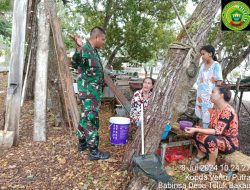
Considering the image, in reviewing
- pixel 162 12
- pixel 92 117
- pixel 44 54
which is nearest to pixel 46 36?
pixel 44 54

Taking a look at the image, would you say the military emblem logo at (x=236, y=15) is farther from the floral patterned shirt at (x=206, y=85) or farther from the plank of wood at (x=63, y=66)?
the plank of wood at (x=63, y=66)

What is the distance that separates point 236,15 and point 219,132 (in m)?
4.72

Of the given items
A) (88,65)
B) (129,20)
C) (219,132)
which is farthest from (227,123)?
(129,20)

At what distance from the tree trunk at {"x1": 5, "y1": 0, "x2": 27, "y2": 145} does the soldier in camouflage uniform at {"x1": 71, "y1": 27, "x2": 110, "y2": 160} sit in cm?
116

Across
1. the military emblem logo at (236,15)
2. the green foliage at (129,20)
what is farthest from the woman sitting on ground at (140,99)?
the green foliage at (129,20)

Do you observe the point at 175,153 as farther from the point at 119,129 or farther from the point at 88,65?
the point at 88,65

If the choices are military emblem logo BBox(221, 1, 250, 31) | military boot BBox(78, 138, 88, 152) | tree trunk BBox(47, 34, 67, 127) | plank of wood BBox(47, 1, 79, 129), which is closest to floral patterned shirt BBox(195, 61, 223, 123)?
military boot BBox(78, 138, 88, 152)

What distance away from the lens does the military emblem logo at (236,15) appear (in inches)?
263

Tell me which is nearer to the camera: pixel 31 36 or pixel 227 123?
pixel 227 123

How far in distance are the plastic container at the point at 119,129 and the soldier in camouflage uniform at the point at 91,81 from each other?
39cm

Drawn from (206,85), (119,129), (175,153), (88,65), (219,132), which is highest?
(88,65)

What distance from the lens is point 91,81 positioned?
11.5 feet

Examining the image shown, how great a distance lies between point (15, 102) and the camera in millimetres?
4113

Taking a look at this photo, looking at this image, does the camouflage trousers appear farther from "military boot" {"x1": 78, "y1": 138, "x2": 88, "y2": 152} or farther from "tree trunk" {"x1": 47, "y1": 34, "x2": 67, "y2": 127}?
"tree trunk" {"x1": 47, "y1": 34, "x2": 67, "y2": 127}
